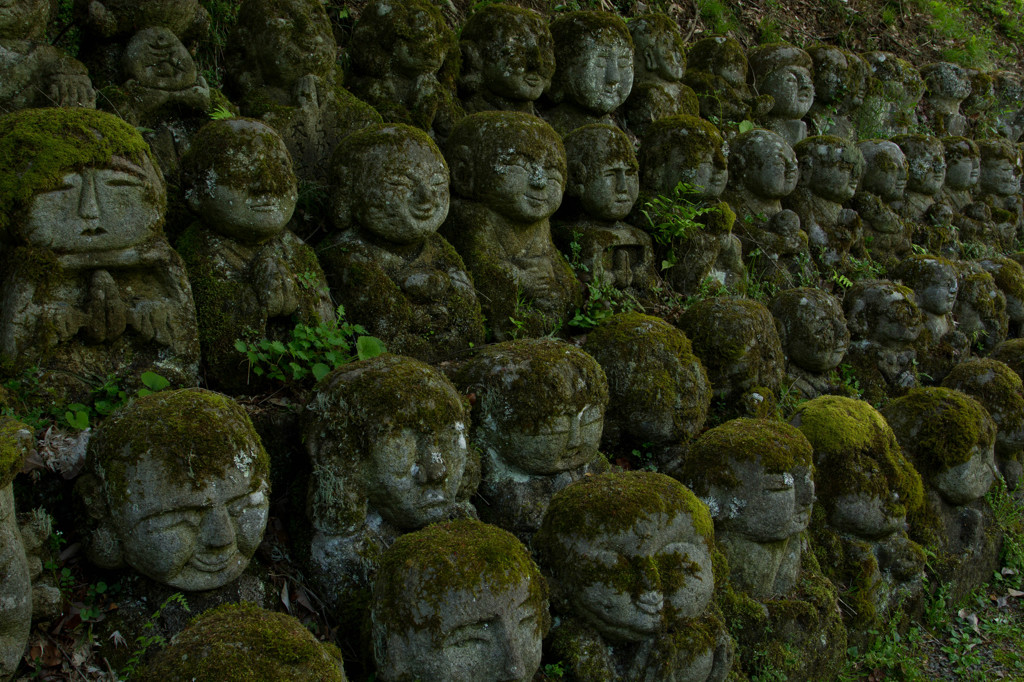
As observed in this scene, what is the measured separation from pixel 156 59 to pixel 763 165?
5.69 metres

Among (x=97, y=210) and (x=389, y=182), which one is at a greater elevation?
(x=389, y=182)

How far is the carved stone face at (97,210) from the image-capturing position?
13.0 feet

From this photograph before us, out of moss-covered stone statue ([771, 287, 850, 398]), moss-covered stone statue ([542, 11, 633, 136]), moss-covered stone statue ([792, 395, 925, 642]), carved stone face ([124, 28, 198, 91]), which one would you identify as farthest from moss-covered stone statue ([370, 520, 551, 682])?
Answer: moss-covered stone statue ([542, 11, 633, 136])

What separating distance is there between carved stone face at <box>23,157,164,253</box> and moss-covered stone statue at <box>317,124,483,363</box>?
136 cm

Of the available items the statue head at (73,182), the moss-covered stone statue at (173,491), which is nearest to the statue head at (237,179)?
the statue head at (73,182)

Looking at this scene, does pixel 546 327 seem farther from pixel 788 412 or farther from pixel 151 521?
pixel 151 521

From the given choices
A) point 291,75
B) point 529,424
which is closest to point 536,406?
point 529,424

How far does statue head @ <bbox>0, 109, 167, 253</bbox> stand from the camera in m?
3.92

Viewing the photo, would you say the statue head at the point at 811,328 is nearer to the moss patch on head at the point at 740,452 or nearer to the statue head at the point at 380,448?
the moss patch on head at the point at 740,452

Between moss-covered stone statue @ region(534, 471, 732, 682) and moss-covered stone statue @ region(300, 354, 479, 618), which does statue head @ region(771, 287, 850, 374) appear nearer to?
moss-covered stone statue @ region(534, 471, 732, 682)

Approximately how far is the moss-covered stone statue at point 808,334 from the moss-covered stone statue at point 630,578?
3213mm

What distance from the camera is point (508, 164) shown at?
6.00 meters

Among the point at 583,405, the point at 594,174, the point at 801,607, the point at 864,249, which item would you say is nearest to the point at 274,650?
the point at 583,405

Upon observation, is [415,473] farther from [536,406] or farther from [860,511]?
[860,511]
